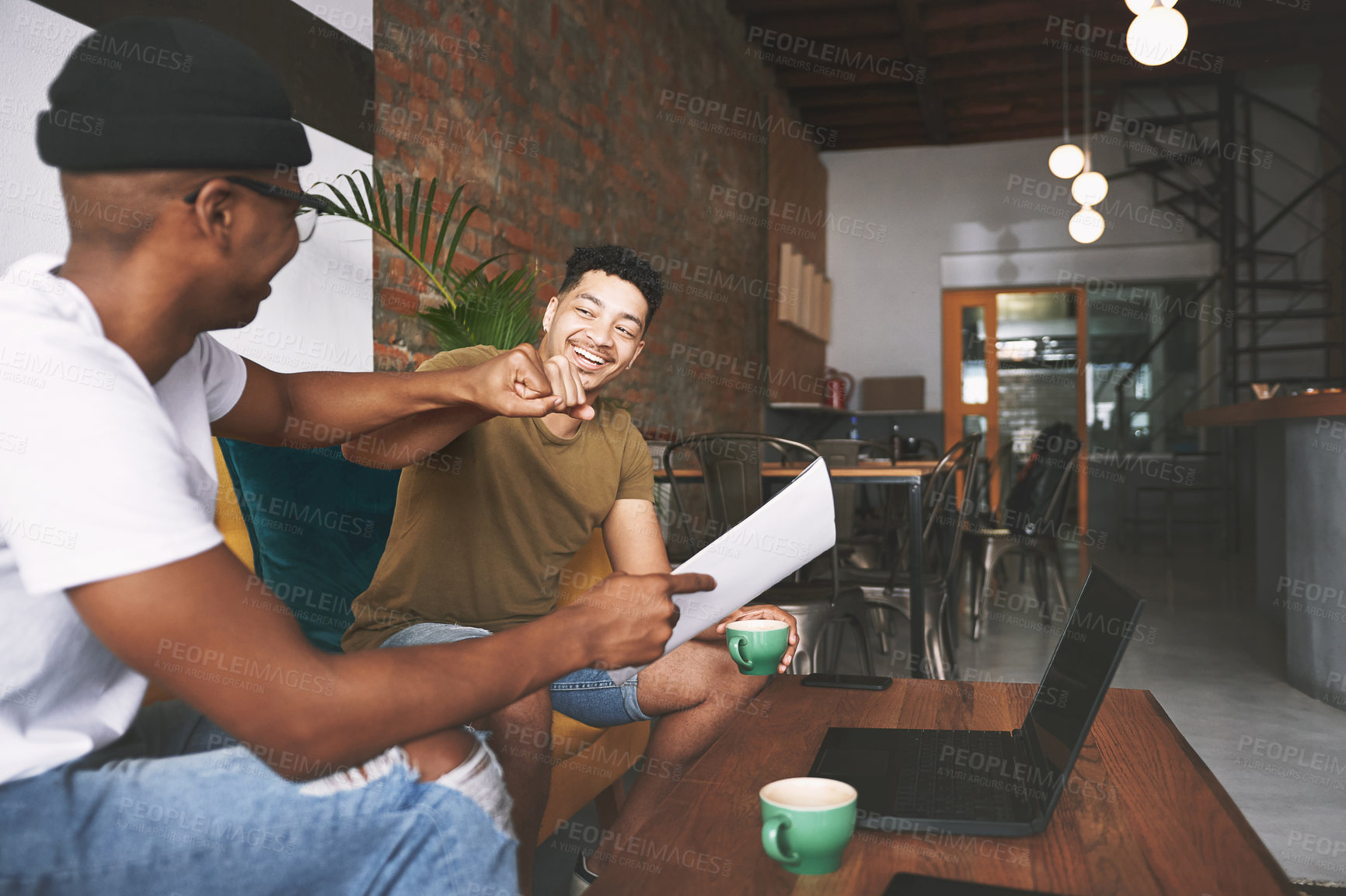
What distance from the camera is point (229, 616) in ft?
2.19

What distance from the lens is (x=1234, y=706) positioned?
120 inches

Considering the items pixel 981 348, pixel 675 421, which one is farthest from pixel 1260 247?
pixel 675 421

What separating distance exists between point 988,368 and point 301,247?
7109mm

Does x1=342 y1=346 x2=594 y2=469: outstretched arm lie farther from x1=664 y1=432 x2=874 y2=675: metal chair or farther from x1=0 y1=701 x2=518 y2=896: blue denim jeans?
x1=664 y1=432 x2=874 y2=675: metal chair

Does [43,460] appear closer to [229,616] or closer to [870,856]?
[229,616]

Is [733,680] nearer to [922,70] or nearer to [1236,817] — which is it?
[1236,817]

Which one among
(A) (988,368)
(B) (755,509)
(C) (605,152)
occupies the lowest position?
(B) (755,509)

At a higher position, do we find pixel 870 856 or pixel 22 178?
pixel 22 178

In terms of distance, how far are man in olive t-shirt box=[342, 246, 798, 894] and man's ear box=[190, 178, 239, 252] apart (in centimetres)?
56

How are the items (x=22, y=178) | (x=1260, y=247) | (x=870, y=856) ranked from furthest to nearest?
(x=1260, y=247) < (x=22, y=178) < (x=870, y=856)

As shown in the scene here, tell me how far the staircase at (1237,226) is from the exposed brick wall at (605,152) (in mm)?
3558

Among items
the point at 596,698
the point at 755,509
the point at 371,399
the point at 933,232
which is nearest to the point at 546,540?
the point at 596,698

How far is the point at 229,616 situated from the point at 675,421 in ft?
15.1

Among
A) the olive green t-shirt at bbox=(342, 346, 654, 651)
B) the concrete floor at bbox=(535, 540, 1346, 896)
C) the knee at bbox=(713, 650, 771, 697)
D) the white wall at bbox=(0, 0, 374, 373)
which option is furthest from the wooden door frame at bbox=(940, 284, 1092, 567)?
the knee at bbox=(713, 650, 771, 697)
